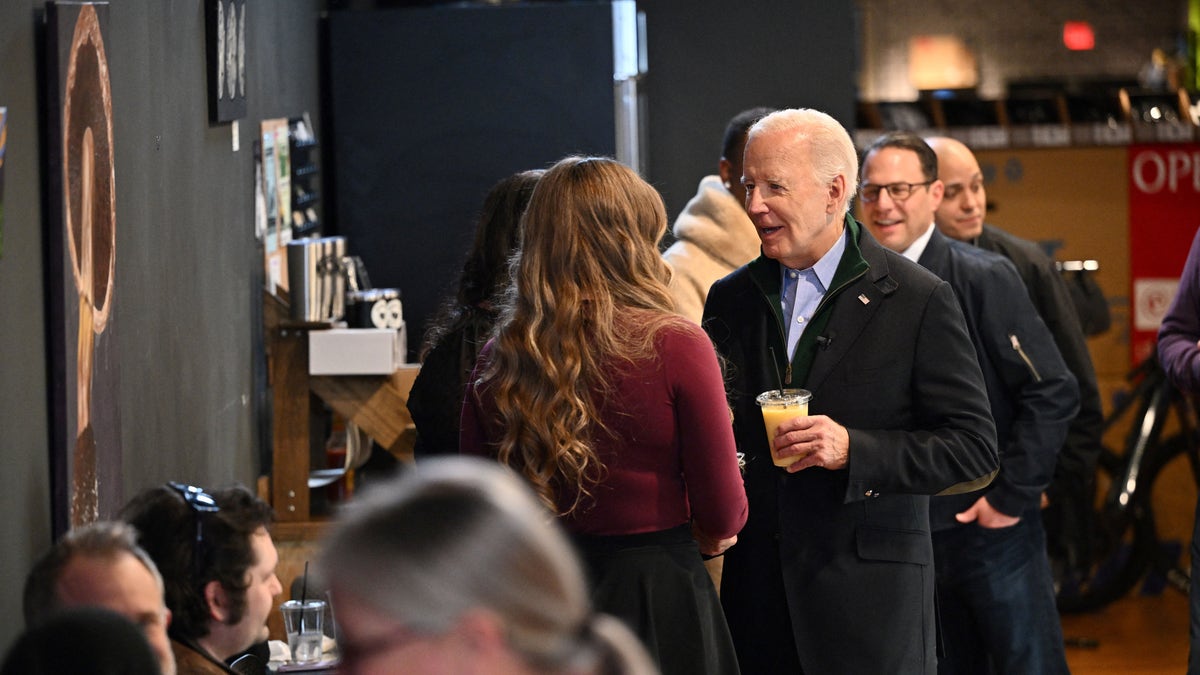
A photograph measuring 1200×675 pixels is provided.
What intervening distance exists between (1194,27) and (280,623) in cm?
844

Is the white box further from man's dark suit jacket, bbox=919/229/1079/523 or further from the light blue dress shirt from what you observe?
the light blue dress shirt

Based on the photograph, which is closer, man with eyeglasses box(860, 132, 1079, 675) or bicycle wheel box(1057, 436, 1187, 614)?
man with eyeglasses box(860, 132, 1079, 675)

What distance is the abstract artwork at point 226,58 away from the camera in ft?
12.8

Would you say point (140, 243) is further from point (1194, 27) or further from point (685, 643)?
point (1194, 27)

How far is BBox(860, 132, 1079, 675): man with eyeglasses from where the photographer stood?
385cm

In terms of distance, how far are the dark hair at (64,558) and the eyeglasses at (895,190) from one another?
2.64 m

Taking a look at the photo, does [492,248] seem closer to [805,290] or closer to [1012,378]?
[805,290]

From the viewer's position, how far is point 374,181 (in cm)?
616

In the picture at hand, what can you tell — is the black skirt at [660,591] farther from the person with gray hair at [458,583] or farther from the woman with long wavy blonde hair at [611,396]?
the person with gray hair at [458,583]

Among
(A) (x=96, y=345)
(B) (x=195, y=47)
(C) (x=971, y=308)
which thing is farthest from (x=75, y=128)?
(C) (x=971, y=308)

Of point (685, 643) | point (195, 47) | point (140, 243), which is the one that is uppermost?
point (195, 47)

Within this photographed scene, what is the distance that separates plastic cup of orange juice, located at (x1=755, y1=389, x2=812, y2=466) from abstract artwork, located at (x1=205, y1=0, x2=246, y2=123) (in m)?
1.83

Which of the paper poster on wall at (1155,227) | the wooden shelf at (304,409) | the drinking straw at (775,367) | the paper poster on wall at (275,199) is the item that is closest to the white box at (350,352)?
the wooden shelf at (304,409)

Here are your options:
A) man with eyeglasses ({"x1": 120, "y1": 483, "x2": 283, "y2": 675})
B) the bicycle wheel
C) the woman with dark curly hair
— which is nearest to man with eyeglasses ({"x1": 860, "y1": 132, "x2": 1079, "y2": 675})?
the woman with dark curly hair
